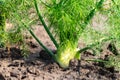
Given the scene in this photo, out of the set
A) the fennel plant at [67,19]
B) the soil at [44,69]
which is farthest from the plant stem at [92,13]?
the soil at [44,69]

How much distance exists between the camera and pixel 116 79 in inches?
123

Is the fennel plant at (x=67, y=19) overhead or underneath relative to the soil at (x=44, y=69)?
overhead

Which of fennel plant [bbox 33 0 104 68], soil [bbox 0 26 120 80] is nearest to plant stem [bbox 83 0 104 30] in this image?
fennel plant [bbox 33 0 104 68]

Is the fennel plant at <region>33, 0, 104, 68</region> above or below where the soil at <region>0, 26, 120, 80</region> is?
above

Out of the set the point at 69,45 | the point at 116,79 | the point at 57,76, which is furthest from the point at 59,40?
the point at 116,79

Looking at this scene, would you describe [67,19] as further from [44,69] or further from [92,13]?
[44,69]

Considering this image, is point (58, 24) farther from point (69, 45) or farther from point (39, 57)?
point (39, 57)

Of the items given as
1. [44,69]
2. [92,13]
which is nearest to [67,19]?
[92,13]

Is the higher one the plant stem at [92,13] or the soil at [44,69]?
the plant stem at [92,13]

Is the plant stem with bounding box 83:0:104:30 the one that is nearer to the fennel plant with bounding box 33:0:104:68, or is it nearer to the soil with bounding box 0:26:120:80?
the fennel plant with bounding box 33:0:104:68

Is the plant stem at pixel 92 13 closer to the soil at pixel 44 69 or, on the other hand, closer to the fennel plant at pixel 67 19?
the fennel plant at pixel 67 19

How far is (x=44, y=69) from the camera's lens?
322 centimetres

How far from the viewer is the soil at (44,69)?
3.13 m

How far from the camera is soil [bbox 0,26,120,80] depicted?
3133 millimetres
